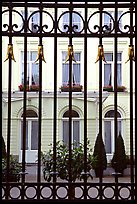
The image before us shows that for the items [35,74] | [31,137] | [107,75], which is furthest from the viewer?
[35,74]

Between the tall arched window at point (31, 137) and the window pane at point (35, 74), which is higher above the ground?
the window pane at point (35, 74)

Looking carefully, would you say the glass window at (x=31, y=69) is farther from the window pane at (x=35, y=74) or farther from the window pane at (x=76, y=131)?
the window pane at (x=76, y=131)

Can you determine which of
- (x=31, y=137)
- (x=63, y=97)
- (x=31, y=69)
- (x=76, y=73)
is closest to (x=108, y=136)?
(x=63, y=97)

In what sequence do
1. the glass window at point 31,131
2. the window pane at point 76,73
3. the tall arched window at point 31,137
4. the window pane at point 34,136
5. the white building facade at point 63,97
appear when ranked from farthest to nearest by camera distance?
the window pane at point 76,73 → the window pane at point 34,136 → the glass window at point 31,131 → the white building facade at point 63,97 → the tall arched window at point 31,137

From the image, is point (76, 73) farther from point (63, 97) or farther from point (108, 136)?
point (108, 136)

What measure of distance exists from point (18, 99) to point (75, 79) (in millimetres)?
2422

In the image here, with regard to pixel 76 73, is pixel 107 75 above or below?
below

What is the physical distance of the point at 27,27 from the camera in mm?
3426

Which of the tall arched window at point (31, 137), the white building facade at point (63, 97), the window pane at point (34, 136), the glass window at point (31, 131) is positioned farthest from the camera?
the window pane at point (34, 136)

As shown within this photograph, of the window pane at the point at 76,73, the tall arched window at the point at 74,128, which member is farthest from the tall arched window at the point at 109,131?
the window pane at the point at 76,73

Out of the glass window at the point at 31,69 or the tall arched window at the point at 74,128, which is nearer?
the glass window at the point at 31,69

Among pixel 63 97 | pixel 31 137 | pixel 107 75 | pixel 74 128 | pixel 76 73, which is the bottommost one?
pixel 31 137

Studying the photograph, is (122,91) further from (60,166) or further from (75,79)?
(60,166)

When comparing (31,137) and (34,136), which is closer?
(31,137)
